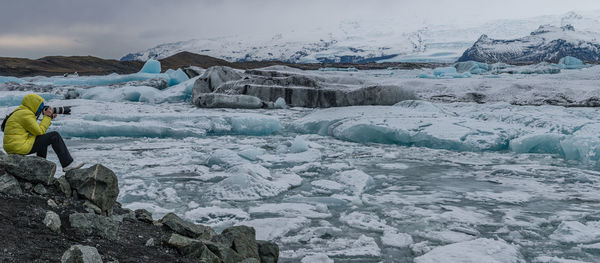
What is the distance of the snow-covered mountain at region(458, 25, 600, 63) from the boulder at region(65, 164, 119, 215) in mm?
89063

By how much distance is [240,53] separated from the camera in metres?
192

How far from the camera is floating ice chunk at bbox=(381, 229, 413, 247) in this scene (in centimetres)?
326

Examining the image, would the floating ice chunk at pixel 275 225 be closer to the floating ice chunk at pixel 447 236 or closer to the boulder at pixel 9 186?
the floating ice chunk at pixel 447 236

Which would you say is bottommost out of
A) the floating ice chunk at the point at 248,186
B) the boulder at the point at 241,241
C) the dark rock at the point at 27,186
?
the floating ice chunk at the point at 248,186

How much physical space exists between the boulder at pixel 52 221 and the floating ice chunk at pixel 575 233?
3240 millimetres

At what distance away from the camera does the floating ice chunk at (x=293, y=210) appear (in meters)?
3.97

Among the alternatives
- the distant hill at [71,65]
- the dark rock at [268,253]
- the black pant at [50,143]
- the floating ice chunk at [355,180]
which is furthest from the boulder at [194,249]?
the distant hill at [71,65]

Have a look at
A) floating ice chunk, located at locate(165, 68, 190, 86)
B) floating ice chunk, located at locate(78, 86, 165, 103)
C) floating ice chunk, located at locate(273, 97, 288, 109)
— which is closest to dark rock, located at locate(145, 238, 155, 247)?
floating ice chunk, located at locate(273, 97, 288, 109)

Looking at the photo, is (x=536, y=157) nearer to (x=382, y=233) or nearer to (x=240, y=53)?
(x=382, y=233)

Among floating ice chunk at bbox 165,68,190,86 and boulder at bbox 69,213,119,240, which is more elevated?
floating ice chunk at bbox 165,68,190,86

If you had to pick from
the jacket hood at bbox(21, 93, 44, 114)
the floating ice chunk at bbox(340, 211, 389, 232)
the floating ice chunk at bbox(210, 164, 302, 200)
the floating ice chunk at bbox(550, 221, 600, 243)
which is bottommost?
the floating ice chunk at bbox(550, 221, 600, 243)

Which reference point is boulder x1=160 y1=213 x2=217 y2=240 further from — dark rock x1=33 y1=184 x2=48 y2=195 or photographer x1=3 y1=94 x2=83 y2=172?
photographer x1=3 y1=94 x2=83 y2=172

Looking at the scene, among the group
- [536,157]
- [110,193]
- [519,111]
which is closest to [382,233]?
[110,193]

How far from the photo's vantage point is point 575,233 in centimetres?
340
